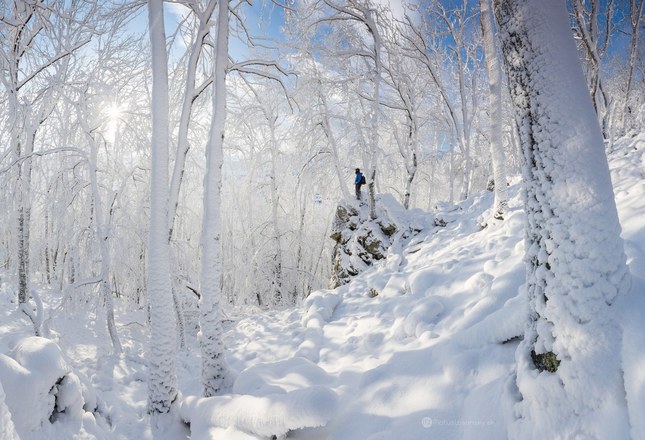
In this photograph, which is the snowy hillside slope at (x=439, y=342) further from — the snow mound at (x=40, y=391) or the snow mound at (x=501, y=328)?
the snow mound at (x=40, y=391)

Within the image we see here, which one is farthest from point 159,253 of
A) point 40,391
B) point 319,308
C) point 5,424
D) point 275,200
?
point 275,200

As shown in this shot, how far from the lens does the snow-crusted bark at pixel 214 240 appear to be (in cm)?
411

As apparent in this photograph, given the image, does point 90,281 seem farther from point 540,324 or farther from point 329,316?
point 540,324

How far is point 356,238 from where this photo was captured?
35.0 feet

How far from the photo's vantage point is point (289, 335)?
20.9 feet

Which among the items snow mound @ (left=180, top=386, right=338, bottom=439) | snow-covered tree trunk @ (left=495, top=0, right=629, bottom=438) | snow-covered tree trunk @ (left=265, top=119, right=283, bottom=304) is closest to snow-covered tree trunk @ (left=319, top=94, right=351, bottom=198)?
snow-covered tree trunk @ (left=265, top=119, right=283, bottom=304)

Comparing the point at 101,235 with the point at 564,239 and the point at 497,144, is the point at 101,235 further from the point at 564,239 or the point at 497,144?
the point at 497,144

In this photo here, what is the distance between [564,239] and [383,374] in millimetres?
2008

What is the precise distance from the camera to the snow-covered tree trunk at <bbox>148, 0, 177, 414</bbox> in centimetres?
399

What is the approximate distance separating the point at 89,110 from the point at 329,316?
7275 mm

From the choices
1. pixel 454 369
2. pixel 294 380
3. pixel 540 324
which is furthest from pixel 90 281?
pixel 540 324

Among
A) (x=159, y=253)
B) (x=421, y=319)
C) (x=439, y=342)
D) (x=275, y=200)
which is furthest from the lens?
(x=275, y=200)

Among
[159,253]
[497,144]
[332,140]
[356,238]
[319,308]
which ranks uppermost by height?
[332,140]

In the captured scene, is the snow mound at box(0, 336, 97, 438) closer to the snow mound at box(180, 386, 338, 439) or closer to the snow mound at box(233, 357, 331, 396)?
the snow mound at box(180, 386, 338, 439)
